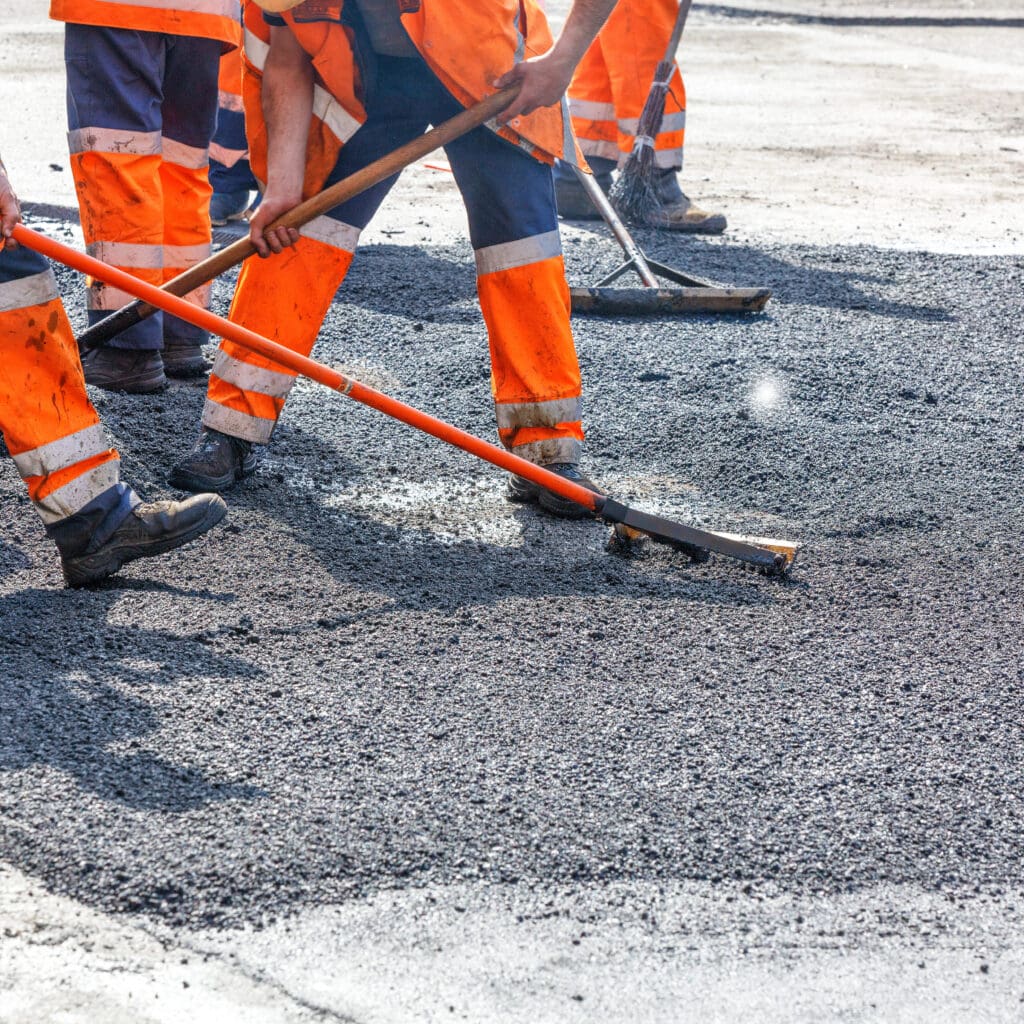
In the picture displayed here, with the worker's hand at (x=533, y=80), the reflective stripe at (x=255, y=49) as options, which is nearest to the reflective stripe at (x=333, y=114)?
the reflective stripe at (x=255, y=49)

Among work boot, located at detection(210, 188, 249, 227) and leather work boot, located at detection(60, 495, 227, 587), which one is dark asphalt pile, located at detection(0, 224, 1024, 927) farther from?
work boot, located at detection(210, 188, 249, 227)

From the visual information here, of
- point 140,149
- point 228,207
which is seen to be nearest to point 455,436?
point 140,149

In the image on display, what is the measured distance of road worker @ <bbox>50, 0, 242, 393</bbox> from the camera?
3.70 metres

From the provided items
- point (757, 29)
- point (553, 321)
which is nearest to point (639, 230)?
point (553, 321)

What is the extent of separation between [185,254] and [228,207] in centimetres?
175

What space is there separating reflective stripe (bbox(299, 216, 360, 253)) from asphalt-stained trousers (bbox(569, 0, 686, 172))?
284 cm

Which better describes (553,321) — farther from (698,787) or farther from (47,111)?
(47,111)

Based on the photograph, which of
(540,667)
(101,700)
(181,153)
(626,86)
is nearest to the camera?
(101,700)

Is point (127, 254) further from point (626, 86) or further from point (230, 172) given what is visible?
point (626, 86)

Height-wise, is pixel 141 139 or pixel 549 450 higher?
pixel 141 139

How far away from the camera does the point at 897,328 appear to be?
15.3 feet

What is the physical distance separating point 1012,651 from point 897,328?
2184mm

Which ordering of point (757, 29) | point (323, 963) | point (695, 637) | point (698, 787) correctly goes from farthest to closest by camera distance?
point (757, 29) < point (695, 637) < point (698, 787) < point (323, 963)

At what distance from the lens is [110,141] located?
3.72 metres
